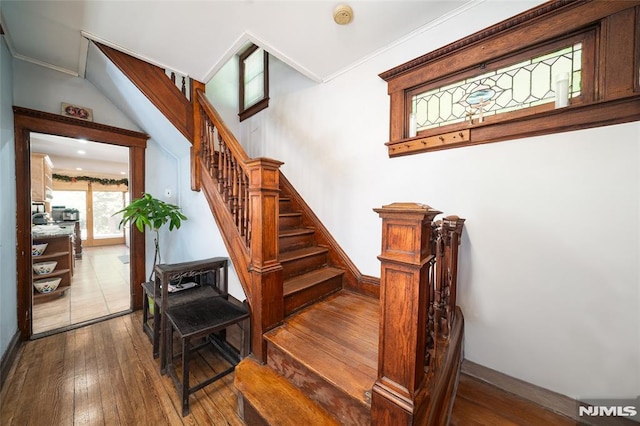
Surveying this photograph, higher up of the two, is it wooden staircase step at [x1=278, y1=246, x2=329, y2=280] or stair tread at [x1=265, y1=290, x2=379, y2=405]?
wooden staircase step at [x1=278, y1=246, x2=329, y2=280]

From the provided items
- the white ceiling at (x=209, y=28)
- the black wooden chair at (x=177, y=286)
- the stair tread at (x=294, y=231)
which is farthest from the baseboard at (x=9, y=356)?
the white ceiling at (x=209, y=28)

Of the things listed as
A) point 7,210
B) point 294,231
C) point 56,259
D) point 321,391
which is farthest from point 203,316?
point 56,259

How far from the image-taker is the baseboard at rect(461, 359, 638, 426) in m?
1.15

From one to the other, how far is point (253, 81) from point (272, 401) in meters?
3.98

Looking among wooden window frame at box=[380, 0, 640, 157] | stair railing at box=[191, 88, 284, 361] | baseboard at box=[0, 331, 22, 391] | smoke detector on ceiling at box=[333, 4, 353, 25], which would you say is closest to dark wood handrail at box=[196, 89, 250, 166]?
stair railing at box=[191, 88, 284, 361]

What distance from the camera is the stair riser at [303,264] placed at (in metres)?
1.99

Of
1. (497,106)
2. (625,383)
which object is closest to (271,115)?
(497,106)

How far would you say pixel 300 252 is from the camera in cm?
225

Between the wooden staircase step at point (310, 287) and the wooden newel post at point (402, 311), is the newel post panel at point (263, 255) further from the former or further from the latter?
the wooden newel post at point (402, 311)

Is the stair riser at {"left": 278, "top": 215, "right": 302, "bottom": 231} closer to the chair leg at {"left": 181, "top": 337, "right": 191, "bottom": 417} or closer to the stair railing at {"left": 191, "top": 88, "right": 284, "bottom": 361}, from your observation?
the stair railing at {"left": 191, "top": 88, "right": 284, "bottom": 361}

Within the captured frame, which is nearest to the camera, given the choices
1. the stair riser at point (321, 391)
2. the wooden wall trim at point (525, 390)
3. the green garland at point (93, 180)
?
the stair riser at point (321, 391)

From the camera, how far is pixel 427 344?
3.40 feet

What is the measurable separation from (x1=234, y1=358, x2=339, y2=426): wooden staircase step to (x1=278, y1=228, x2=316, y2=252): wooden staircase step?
1036 mm

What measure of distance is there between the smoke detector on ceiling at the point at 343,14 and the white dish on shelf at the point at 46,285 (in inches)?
187
